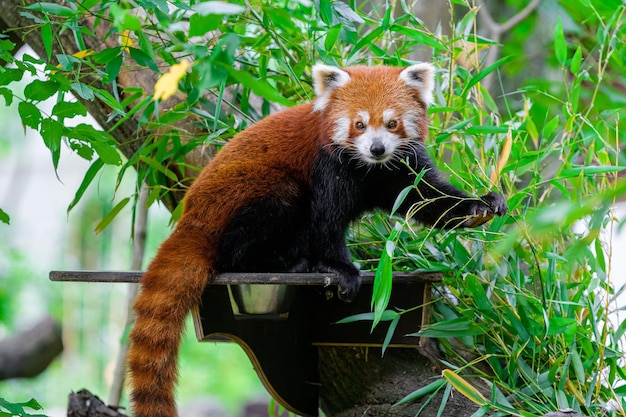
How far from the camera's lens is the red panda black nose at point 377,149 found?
6.51ft

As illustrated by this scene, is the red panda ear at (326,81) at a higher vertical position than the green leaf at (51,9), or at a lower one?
lower

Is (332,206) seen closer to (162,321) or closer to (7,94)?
(162,321)

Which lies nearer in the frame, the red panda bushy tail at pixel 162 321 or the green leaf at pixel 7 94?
the green leaf at pixel 7 94

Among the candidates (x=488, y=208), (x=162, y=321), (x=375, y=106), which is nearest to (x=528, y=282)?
(x=488, y=208)

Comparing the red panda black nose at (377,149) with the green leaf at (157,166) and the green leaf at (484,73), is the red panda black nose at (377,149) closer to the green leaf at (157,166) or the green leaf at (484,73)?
the green leaf at (484,73)

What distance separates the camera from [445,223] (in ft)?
6.52

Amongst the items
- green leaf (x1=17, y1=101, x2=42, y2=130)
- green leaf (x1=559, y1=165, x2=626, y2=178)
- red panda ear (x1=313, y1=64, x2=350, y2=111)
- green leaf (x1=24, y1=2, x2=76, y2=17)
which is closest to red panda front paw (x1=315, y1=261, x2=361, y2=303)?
red panda ear (x1=313, y1=64, x2=350, y2=111)

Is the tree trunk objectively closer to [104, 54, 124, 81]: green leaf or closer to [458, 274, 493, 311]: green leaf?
[458, 274, 493, 311]: green leaf

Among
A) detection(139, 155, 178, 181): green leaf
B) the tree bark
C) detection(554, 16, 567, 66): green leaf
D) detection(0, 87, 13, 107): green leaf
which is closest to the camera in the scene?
detection(0, 87, 13, 107): green leaf

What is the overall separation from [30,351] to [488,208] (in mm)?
3601

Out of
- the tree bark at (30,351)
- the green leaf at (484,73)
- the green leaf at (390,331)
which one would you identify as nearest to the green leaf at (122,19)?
the green leaf at (390,331)

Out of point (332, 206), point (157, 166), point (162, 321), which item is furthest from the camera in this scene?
point (157, 166)

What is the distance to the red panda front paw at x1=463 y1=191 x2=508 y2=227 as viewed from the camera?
1902 millimetres

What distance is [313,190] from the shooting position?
6.95ft
